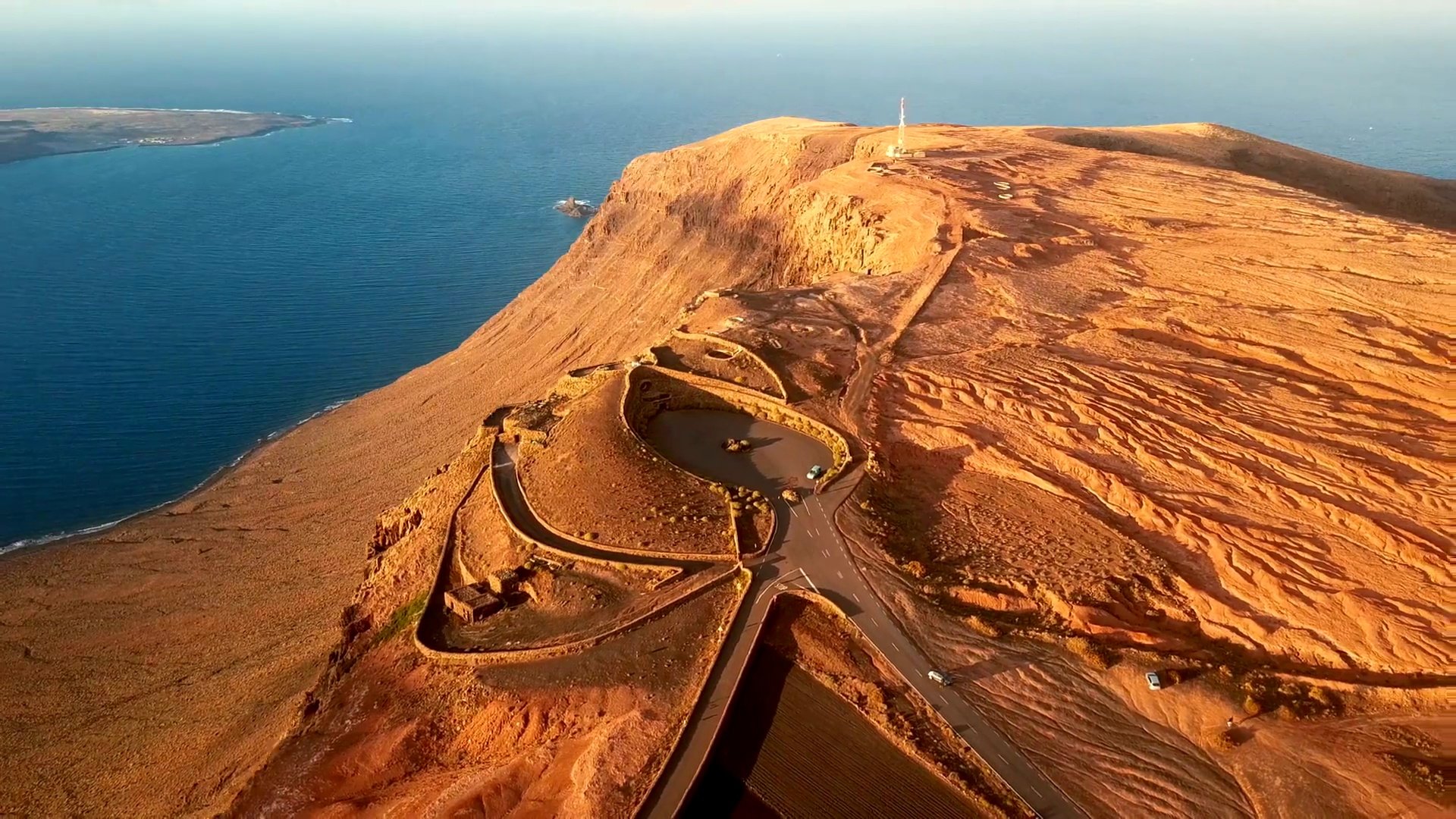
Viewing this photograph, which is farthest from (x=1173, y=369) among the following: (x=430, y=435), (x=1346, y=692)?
(x=430, y=435)

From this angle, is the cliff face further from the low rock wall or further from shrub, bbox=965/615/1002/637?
the low rock wall

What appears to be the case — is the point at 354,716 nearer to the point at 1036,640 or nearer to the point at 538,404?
the point at 538,404

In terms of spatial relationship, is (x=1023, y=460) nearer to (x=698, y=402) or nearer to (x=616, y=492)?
(x=698, y=402)

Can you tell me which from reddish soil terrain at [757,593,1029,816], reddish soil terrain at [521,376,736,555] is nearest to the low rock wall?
reddish soil terrain at [521,376,736,555]

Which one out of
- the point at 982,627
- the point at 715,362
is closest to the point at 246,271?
the point at 715,362

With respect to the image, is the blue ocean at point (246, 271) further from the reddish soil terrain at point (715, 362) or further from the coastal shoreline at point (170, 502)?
the reddish soil terrain at point (715, 362)

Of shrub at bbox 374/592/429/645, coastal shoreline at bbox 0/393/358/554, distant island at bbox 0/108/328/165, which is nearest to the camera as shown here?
shrub at bbox 374/592/429/645
